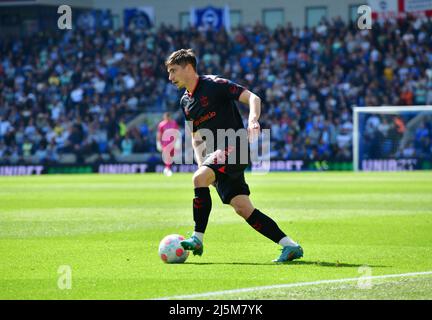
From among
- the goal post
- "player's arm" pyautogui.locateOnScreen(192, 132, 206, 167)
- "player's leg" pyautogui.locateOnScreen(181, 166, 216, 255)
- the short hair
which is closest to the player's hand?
"player's leg" pyautogui.locateOnScreen(181, 166, 216, 255)

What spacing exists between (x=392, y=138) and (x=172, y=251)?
3037cm

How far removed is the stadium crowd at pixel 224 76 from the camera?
41.8 meters

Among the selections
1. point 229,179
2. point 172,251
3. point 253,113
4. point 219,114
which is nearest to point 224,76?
point 219,114

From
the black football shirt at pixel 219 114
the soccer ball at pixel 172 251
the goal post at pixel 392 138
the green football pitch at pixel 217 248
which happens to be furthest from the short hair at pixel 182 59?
the goal post at pixel 392 138

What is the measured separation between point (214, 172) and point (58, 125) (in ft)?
116

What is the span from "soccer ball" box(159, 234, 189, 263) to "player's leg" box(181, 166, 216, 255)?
7 centimetres

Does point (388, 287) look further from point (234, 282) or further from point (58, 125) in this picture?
point (58, 125)

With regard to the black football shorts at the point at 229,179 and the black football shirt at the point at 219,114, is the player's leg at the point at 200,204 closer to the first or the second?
the black football shorts at the point at 229,179

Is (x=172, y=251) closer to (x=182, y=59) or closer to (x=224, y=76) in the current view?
(x=182, y=59)

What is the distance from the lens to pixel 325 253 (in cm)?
1133

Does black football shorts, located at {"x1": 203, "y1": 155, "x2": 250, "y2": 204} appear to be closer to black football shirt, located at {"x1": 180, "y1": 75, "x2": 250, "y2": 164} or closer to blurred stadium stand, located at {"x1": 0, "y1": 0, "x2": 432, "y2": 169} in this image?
black football shirt, located at {"x1": 180, "y1": 75, "x2": 250, "y2": 164}

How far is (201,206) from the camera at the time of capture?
408 inches

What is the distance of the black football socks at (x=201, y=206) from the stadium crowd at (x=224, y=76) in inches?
1159
